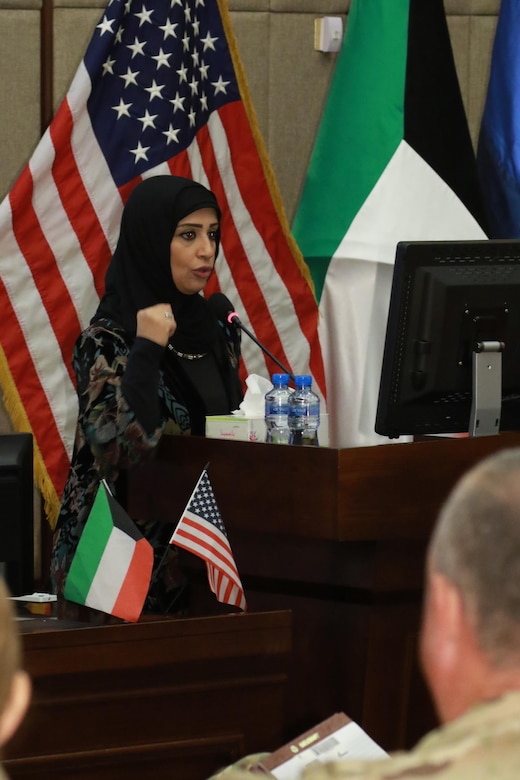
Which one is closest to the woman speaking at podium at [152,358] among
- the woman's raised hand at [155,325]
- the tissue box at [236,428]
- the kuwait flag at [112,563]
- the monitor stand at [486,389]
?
the woman's raised hand at [155,325]

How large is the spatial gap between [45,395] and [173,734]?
73.5 inches

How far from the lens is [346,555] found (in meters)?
2.81

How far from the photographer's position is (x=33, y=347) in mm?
4207

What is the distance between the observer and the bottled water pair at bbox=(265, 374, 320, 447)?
293cm

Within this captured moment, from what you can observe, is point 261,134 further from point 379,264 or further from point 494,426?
point 494,426

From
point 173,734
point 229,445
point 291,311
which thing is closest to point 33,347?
point 291,311

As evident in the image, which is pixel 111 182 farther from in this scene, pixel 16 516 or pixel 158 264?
pixel 16 516

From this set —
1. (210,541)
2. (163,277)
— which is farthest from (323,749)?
(163,277)

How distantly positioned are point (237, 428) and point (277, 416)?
0.31ft

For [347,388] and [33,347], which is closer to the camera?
[33,347]

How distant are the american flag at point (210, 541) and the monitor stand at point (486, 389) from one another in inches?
25.8

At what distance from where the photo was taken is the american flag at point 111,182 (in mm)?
4191

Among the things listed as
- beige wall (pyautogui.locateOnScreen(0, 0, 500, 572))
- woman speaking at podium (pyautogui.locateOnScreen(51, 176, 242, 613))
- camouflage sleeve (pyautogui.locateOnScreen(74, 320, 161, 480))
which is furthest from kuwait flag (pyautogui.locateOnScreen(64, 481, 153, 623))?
beige wall (pyautogui.locateOnScreen(0, 0, 500, 572))

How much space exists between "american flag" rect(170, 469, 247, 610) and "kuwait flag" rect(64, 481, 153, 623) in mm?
95
